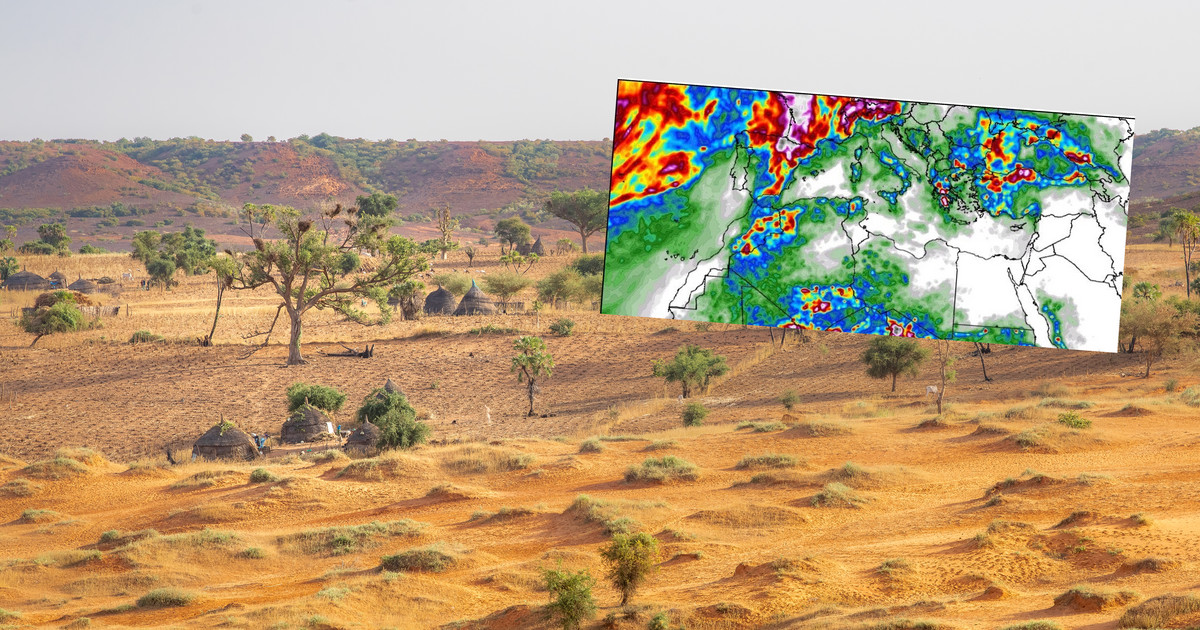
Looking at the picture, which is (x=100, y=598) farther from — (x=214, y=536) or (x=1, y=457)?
(x=1, y=457)

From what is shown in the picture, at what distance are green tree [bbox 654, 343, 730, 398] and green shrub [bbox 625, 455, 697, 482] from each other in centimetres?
981

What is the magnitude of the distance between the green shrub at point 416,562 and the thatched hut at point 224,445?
1177cm

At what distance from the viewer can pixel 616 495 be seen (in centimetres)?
2058

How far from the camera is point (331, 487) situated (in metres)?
21.8

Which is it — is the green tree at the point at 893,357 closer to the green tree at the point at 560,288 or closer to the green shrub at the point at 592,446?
the green shrub at the point at 592,446

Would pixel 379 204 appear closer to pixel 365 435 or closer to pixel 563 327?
pixel 563 327

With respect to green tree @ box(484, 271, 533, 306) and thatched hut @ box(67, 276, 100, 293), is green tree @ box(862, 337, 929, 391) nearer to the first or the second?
green tree @ box(484, 271, 533, 306)

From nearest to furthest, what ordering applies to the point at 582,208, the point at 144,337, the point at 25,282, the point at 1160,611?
the point at 1160,611 < the point at 144,337 < the point at 25,282 < the point at 582,208

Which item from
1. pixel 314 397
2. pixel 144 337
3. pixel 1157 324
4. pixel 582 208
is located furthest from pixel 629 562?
pixel 582 208

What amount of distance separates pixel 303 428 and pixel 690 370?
12648mm

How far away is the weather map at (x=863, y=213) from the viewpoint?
439cm

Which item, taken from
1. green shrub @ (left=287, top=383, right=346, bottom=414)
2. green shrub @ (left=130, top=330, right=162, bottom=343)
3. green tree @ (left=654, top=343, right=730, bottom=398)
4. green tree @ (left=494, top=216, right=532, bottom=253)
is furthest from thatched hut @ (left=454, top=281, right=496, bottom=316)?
green tree @ (left=494, top=216, right=532, bottom=253)

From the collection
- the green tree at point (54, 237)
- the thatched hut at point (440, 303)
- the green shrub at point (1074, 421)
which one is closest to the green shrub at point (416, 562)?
the green shrub at point (1074, 421)

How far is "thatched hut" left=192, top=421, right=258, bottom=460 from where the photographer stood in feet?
86.0
